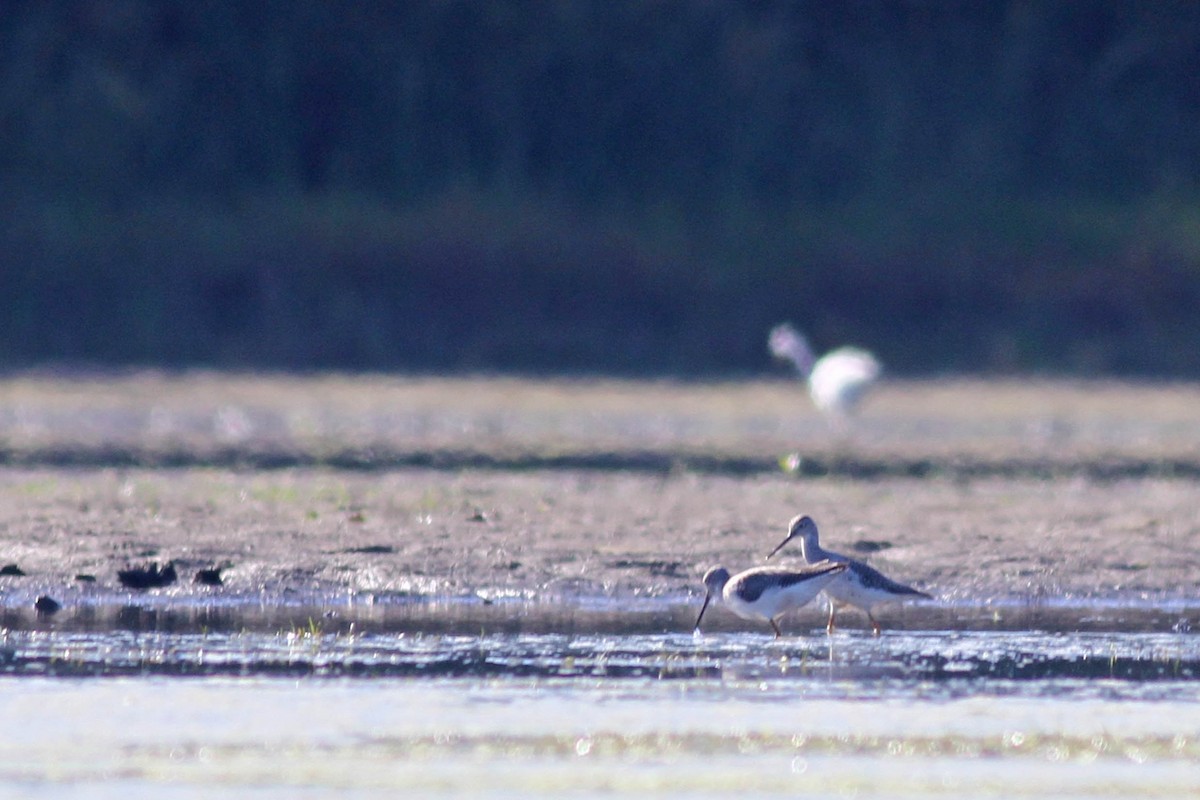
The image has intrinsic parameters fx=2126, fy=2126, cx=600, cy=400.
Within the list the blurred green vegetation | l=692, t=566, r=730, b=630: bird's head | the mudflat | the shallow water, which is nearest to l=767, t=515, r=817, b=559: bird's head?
the mudflat

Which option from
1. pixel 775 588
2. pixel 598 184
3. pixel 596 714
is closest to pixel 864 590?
pixel 775 588

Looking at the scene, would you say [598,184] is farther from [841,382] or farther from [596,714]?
[596,714]

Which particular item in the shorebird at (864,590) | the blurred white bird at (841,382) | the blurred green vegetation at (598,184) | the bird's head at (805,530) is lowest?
the shorebird at (864,590)

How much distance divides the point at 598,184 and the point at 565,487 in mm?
15794

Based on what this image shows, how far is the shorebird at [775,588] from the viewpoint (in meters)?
9.39

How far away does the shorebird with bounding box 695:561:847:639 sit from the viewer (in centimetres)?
939

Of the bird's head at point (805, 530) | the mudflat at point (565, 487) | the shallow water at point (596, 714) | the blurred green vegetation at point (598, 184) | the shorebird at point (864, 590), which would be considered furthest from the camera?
the blurred green vegetation at point (598, 184)

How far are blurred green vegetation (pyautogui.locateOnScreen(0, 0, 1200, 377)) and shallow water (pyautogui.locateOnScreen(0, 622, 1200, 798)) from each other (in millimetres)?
15986

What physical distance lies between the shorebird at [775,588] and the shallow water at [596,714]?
0.18 m

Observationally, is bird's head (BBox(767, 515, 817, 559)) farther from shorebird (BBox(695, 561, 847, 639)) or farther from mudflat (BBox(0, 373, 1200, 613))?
shorebird (BBox(695, 561, 847, 639))

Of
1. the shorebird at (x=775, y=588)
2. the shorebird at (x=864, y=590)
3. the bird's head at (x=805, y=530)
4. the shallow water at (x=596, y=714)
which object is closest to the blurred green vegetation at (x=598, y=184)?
the bird's head at (x=805, y=530)

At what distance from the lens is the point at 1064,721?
7625 mm

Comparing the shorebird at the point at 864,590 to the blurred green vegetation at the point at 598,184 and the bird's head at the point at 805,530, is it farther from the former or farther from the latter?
the blurred green vegetation at the point at 598,184

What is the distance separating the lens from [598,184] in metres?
29.7
